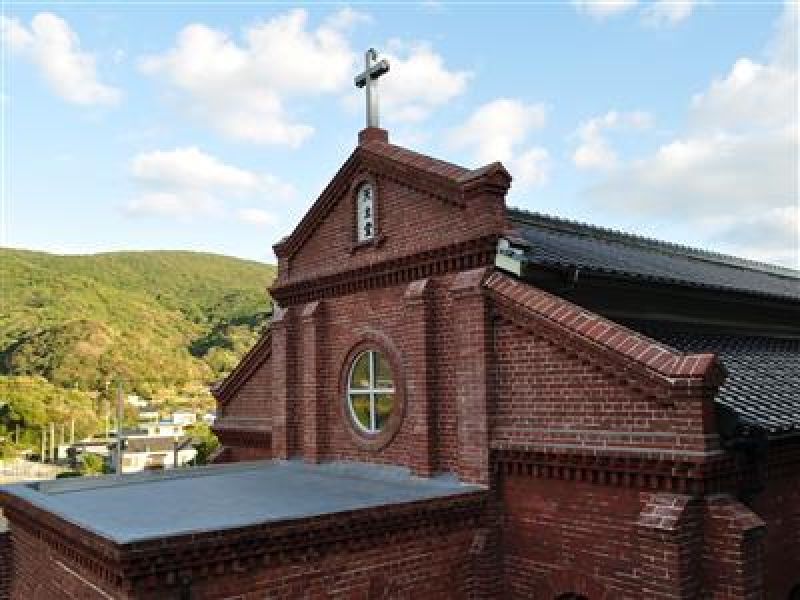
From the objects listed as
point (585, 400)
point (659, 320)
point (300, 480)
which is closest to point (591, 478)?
point (585, 400)

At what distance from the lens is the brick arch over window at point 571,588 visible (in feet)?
23.7

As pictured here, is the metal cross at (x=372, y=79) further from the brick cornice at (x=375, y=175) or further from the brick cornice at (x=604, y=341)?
the brick cornice at (x=604, y=341)

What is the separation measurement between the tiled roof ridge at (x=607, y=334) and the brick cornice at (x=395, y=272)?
44 centimetres

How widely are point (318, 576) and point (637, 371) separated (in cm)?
380

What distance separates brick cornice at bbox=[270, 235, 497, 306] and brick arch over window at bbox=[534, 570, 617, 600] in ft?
12.1

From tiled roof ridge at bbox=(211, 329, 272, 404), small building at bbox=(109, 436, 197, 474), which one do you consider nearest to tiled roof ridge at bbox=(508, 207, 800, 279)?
tiled roof ridge at bbox=(211, 329, 272, 404)

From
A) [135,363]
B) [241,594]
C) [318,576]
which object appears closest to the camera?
[241,594]

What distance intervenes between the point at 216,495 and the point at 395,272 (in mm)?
3863

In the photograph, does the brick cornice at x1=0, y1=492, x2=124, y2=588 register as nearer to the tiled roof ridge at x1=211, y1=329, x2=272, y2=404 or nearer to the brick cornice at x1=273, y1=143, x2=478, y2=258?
the tiled roof ridge at x1=211, y1=329, x2=272, y2=404

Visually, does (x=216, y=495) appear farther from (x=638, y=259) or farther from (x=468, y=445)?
(x=638, y=259)

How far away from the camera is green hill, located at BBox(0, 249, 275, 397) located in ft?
316

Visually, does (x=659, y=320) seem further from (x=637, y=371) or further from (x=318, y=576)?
(x=318, y=576)

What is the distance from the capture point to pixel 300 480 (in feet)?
32.4

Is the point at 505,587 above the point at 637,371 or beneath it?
beneath
